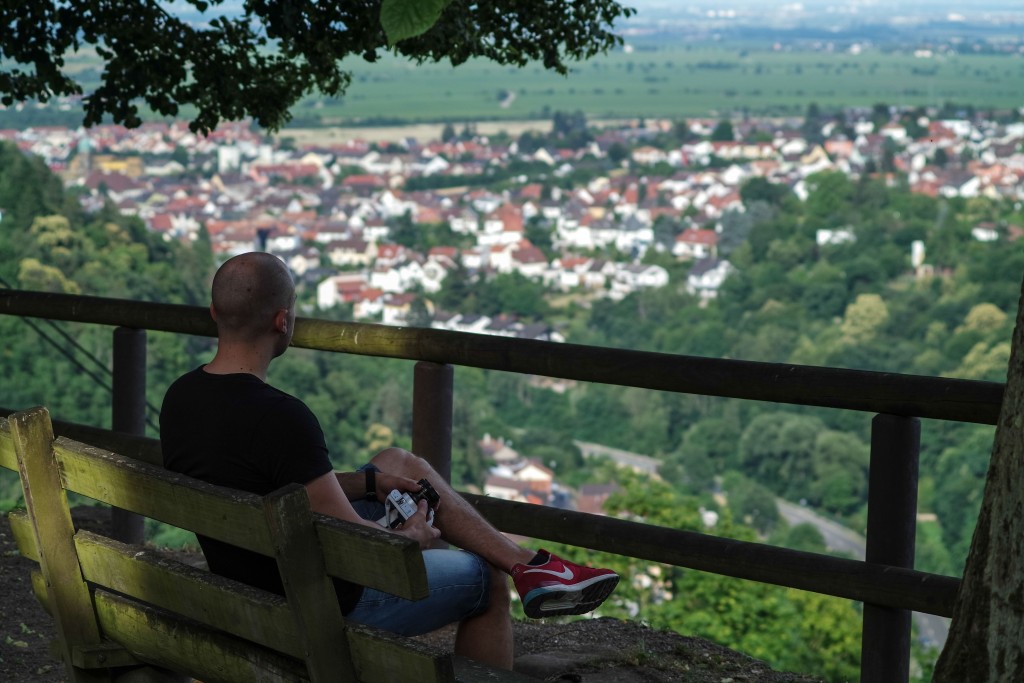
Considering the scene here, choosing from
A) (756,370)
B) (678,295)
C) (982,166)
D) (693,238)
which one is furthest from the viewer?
(982,166)

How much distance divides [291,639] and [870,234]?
77767 millimetres

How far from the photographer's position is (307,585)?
1.88m

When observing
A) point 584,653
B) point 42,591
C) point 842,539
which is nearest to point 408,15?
point 42,591

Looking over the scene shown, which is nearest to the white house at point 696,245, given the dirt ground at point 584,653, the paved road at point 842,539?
the paved road at point 842,539

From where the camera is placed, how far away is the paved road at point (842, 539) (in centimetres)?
4466

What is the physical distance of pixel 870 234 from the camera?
3022 inches

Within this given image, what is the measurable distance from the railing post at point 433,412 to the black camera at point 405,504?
801 mm

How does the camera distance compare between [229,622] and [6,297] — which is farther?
[6,297]

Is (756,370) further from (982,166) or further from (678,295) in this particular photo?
(982,166)

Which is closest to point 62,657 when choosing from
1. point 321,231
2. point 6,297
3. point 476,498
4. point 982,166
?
point 476,498

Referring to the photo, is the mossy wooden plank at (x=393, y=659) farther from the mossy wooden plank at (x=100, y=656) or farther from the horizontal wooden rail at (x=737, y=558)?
the horizontal wooden rail at (x=737, y=558)

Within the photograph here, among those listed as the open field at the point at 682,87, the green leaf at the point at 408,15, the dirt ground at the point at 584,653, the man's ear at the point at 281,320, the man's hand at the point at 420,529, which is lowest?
the dirt ground at the point at 584,653

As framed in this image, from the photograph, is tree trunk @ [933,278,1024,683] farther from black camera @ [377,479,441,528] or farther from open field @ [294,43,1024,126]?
open field @ [294,43,1024,126]

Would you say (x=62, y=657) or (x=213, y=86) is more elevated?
(x=213, y=86)
